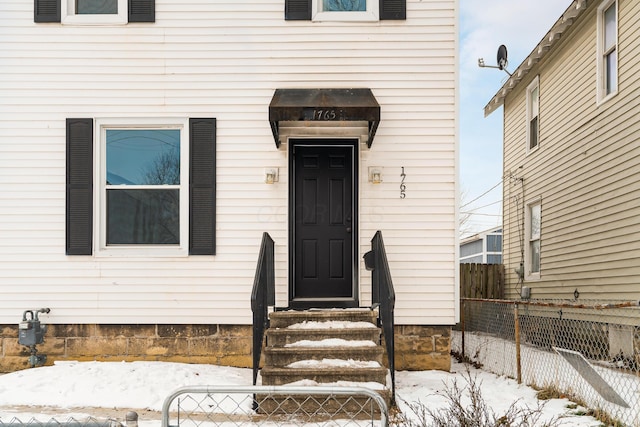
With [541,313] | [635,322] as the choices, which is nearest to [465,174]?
[541,313]

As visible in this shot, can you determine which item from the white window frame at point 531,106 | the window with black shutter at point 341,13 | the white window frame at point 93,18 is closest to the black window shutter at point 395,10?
the window with black shutter at point 341,13

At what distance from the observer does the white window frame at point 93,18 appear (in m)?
7.27

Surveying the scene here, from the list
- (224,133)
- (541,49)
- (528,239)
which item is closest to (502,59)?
(541,49)

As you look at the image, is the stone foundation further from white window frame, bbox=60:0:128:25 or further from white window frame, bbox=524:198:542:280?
white window frame, bbox=524:198:542:280

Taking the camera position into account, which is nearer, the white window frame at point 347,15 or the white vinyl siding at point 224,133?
the white vinyl siding at point 224,133

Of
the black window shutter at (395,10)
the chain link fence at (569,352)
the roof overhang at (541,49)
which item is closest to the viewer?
the chain link fence at (569,352)

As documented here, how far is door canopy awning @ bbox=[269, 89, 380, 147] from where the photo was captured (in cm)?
643

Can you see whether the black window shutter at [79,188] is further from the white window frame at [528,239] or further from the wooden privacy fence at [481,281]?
the wooden privacy fence at [481,281]

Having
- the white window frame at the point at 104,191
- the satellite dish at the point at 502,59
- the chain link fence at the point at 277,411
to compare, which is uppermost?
the satellite dish at the point at 502,59

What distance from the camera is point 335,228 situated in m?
7.55

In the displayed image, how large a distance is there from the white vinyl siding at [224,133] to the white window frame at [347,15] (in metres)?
0.09

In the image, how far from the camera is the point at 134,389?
19.1 feet

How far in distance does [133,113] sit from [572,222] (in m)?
8.04

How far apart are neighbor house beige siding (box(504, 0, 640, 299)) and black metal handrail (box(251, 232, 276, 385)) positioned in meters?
5.41
